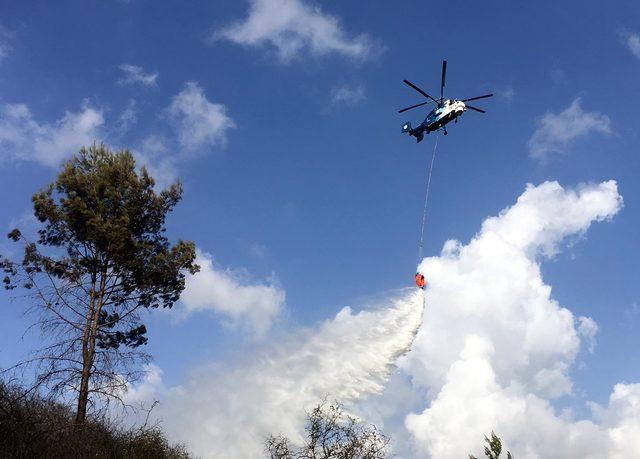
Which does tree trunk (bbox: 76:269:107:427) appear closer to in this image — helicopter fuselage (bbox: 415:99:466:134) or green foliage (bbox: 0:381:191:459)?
green foliage (bbox: 0:381:191:459)

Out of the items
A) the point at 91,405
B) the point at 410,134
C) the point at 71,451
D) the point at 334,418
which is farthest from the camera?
the point at 410,134

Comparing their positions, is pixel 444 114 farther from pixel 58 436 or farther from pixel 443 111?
pixel 58 436

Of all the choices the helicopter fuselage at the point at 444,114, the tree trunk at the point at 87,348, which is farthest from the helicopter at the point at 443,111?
the tree trunk at the point at 87,348

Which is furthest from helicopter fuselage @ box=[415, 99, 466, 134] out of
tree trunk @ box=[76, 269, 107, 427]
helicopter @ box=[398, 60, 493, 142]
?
tree trunk @ box=[76, 269, 107, 427]

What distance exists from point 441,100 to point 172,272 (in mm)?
19817

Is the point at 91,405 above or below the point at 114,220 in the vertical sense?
below

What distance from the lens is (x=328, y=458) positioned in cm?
3142

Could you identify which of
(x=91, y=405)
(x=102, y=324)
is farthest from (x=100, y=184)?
(x=91, y=405)

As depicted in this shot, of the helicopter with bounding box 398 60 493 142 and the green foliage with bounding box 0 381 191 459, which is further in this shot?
the helicopter with bounding box 398 60 493 142

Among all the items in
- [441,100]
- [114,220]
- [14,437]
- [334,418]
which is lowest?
[14,437]

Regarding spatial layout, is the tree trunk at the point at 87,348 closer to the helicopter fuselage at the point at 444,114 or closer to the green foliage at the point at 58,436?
the green foliage at the point at 58,436

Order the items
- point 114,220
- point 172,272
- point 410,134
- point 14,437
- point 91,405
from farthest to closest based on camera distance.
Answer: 1. point 410,134
2. point 172,272
3. point 114,220
4. point 91,405
5. point 14,437

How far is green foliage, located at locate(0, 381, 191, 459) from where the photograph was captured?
15078mm

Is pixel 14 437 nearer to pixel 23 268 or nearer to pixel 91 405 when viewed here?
pixel 91 405
